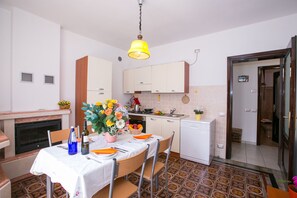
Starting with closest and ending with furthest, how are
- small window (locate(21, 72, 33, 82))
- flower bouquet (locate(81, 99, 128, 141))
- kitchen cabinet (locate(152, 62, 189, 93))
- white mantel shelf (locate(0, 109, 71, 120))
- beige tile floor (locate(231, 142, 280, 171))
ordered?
1. flower bouquet (locate(81, 99, 128, 141))
2. white mantel shelf (locate(0, 109, 71, 120))
3. small window (locate(21, 72, 33, 82))
4. beige tile floor (locate(231, 142, 280, 171))
5. kitchen cabinet (locate(152, 62, 189, 93))

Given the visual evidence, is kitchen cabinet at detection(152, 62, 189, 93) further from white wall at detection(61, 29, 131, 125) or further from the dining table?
the dining table

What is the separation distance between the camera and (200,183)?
2.02 metres

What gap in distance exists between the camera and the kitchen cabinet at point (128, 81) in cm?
395

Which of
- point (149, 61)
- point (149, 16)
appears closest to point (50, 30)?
point (149, 16)

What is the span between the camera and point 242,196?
1772mm

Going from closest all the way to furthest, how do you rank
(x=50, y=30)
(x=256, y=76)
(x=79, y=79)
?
(x=50, y=30)
(x=79, y=79)
(x=256, y=76)

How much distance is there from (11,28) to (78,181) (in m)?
2.70

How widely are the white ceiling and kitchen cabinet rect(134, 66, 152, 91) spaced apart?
943 millimetres

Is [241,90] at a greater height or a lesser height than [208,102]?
greater

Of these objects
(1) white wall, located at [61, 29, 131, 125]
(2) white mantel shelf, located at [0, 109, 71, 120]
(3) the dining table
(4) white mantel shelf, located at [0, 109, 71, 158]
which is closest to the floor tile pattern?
(4) white mantel shelf, located at [0, 109, 71, 158]

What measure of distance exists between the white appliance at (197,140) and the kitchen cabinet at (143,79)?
4.44 feet

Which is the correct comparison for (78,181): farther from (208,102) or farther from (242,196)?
(208,102)

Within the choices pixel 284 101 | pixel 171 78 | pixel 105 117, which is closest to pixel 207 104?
pixel 171 78

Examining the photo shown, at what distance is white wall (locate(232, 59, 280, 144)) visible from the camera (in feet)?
12.1
